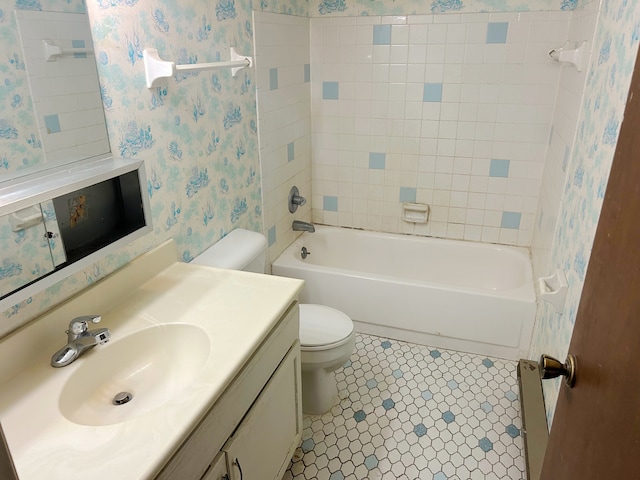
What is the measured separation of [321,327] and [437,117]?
1.44m

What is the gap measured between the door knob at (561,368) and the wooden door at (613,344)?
A: 0.9 inches

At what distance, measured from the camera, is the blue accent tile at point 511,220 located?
2812 millimetres

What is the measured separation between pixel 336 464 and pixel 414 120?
188cm

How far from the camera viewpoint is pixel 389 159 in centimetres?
293

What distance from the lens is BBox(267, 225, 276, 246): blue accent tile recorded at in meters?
2.57

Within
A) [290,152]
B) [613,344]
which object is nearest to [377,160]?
[290,152]

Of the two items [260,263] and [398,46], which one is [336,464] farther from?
[398,46]

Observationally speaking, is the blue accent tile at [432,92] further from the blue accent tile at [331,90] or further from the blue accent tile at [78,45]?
the blue accent tile at [78,45]

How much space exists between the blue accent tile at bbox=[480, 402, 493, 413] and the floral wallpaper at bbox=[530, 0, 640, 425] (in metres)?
0.34

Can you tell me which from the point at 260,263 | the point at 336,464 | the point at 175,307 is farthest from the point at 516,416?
the point at 175,307

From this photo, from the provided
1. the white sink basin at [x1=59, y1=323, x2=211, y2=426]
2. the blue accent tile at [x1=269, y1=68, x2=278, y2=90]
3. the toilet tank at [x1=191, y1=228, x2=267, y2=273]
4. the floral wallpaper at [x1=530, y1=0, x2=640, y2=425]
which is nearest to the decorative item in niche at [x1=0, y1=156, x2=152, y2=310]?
the white sink basin at [x1=59, y1=323, x2=211, y2=426]

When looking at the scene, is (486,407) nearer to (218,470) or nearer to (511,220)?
(511,220)

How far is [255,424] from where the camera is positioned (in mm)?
1371

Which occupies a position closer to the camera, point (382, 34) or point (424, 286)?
point (424, 286)
